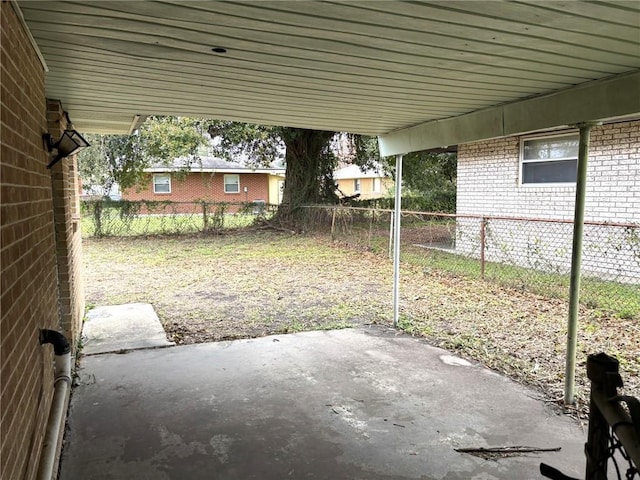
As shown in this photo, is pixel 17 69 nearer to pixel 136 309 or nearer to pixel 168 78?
pixel 168 78

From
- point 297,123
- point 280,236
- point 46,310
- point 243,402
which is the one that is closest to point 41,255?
point 46,310

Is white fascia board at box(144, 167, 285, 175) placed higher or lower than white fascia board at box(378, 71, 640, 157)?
higher

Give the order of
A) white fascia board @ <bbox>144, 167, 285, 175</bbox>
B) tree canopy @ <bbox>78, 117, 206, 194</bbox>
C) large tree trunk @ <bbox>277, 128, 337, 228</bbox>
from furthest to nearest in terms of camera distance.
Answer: white fascia board @ <bbox>144, 167, 285, 175</bbox> → tree canopy @ <bbox>78, 117, 206, 194</bbox> → large tree trunk @ <bbox>277, 128, 337, 228</bbox>

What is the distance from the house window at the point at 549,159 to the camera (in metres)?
8.41

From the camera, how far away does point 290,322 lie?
5.95 meters

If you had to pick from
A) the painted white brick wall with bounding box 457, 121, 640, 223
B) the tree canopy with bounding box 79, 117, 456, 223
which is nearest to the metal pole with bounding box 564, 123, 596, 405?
the painted white brick wall with bounding box 457, 121, 640, 223

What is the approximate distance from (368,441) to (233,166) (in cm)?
2448

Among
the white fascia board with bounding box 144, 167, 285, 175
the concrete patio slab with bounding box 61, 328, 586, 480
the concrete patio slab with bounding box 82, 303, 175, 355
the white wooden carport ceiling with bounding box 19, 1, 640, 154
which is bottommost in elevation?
the concrete patio slab with bounding box 61, 328, 586, 480

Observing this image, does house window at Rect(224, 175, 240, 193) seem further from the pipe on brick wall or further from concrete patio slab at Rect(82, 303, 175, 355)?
the pipe on brick wall

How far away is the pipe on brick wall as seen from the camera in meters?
2.06

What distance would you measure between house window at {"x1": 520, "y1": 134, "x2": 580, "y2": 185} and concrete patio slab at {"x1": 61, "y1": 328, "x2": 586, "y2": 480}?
5451 mm

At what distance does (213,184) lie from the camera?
2639cm

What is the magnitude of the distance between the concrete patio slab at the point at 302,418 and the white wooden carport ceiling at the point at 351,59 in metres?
2.18

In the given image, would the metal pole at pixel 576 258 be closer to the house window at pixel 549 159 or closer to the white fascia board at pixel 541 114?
the white fascia board at pixel 541 114
